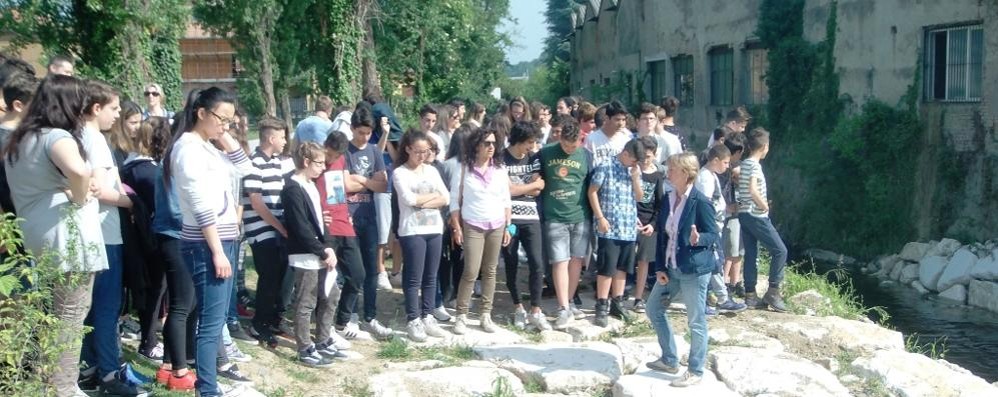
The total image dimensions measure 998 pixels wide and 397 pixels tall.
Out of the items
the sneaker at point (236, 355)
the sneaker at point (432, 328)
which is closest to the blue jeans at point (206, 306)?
the sneaker at point (236, 355)

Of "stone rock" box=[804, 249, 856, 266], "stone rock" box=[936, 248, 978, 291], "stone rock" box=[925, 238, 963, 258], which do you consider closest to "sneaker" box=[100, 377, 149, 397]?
"stone rock" box=[936, 248, 978, 291]

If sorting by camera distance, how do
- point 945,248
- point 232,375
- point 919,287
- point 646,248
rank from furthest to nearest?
point 945,248, point 919,287, point 646,248, point 232,375

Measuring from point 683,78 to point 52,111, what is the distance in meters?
24.6

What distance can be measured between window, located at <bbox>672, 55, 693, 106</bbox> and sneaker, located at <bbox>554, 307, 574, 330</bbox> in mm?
20306

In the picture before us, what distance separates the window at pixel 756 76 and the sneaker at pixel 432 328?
1622 cm

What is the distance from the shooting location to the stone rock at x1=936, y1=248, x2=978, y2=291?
45.2 feet

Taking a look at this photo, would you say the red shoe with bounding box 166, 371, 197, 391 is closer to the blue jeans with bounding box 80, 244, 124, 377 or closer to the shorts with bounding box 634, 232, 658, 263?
the blue jeans with bounding box 80, 244, 124, 377

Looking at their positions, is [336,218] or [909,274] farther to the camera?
[909,274]

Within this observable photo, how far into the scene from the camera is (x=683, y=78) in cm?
2786

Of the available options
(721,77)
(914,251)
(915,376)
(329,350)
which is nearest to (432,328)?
(329,350)

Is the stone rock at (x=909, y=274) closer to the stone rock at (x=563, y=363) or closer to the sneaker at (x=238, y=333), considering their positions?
the stone rock at (x=563, y=363)

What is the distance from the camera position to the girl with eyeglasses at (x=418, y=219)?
715 cm

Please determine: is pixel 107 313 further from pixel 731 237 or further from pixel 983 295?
pixel 983 295

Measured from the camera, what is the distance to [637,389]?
20.7 feet
